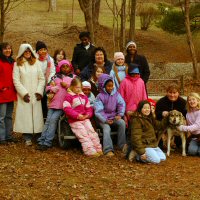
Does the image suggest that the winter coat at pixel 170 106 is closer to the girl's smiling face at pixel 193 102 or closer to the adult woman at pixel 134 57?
the girl's smiling face at pixel 193 102

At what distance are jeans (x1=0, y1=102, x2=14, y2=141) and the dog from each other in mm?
2900

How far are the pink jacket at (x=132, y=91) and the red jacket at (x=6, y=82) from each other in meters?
1.96

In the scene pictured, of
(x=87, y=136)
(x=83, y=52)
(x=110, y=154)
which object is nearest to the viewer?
(x=110, y=154)

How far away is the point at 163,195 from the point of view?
623 cm

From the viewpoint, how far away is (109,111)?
8.49 meters

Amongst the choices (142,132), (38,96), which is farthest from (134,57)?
(38,96)

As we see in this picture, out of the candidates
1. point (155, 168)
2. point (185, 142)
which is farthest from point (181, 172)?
point (185, 142)

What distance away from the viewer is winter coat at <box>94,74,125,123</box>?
27.4 feet

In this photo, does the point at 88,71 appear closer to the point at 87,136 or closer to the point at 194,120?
the point at 87,136

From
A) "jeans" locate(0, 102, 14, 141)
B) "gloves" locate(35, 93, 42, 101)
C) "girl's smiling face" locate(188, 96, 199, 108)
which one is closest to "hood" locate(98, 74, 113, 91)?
"gloves" locate(35, 93, 42, 101)

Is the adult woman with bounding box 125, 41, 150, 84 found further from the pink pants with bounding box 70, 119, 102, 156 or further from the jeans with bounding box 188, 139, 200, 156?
the jeans with bounding box 188, 139, 200, 156

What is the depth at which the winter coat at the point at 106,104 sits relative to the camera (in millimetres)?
8359

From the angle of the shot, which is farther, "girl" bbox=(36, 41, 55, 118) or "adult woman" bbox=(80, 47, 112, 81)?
"girl" bbox=(36, 41, 55, 118)

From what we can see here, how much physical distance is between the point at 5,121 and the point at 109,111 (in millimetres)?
1979
